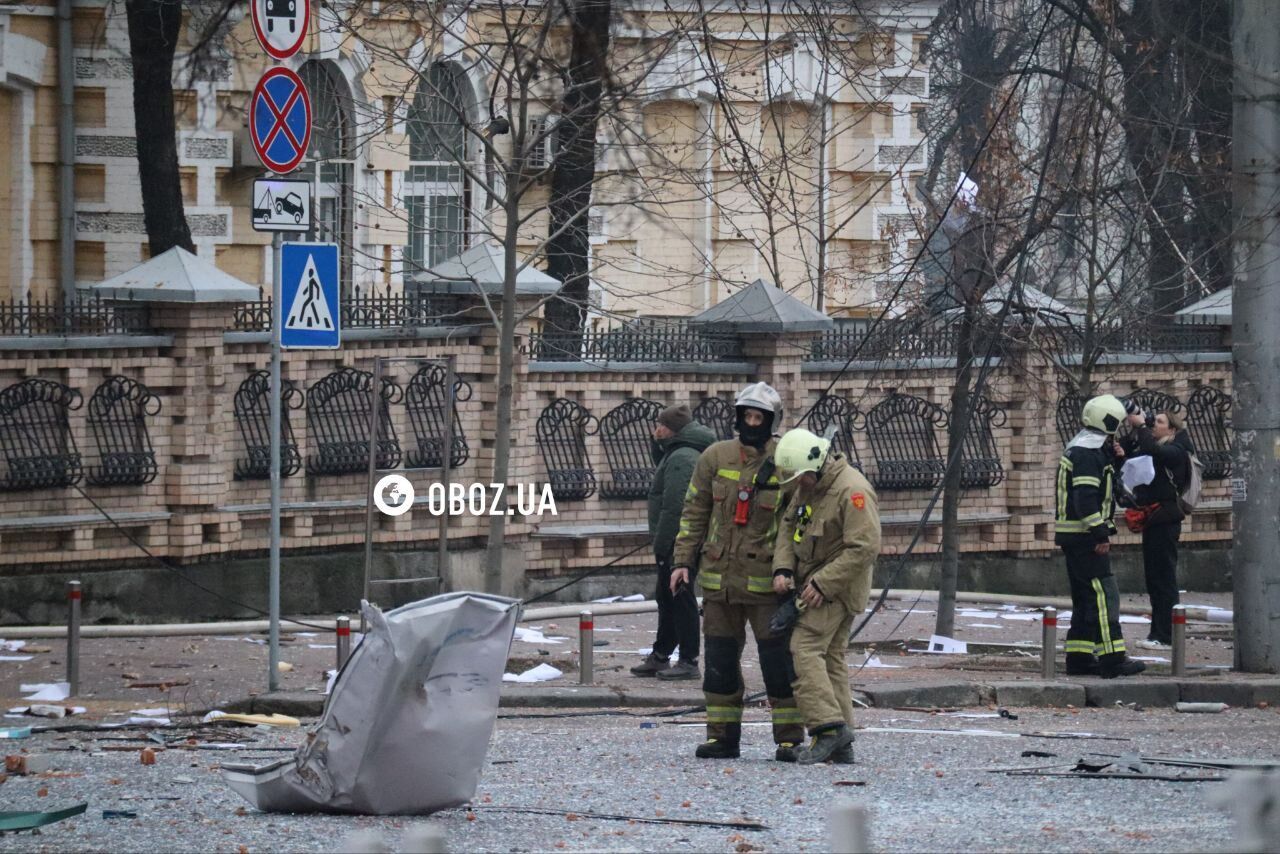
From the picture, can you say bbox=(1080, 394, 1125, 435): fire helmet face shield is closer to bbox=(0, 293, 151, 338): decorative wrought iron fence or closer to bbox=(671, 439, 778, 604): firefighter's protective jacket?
bbox=(671, 439, 778, 604): firefighter's protective jacket

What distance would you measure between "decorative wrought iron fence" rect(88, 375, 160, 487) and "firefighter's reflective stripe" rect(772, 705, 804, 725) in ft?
24.8

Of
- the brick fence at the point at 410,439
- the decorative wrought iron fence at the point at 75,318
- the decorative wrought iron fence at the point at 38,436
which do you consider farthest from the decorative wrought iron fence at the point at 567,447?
the decorative wrought iron fence at the point at 38,436

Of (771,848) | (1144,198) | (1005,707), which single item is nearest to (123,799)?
(771,848)

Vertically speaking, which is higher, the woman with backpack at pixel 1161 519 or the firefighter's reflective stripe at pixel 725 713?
the woman with backpack at pixel 1161 519

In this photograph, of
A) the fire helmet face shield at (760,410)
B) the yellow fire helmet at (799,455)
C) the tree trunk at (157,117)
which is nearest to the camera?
the yellow fire helmet at (799,455)

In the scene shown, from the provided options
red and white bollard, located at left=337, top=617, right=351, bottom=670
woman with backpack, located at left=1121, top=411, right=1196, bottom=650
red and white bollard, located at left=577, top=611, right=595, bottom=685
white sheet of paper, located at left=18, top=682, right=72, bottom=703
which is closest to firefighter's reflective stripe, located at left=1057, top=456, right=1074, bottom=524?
woman with backpack, located at left=1121, top=411, right=1196, bottom=650

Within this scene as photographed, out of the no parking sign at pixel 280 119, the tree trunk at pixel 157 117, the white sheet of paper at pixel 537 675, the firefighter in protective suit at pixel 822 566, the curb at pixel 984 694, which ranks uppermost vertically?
the tree trunk at pixel 157 117

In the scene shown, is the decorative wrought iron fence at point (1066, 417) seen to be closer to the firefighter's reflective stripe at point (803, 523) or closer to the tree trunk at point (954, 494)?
the tree trunk at point (954, 494)

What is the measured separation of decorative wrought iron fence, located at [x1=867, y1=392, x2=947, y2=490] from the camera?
20297 mm

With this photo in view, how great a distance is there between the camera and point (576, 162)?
57.9 feet

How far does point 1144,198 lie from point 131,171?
408 inches

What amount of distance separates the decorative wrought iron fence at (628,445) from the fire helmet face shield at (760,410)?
817cm

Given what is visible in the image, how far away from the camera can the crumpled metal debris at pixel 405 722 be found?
8.41 metres

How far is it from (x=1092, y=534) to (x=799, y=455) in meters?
4.58
